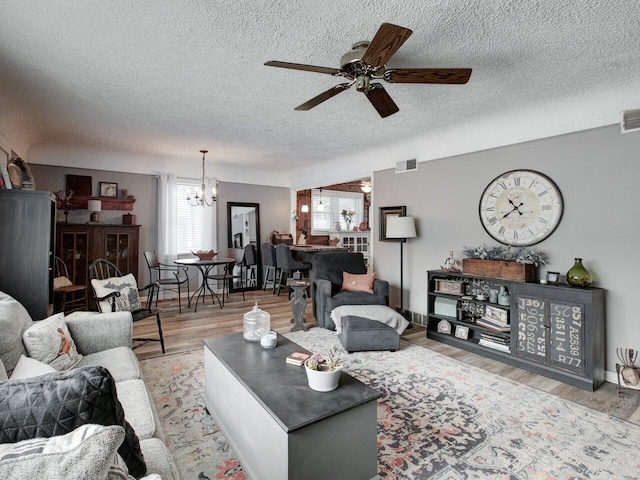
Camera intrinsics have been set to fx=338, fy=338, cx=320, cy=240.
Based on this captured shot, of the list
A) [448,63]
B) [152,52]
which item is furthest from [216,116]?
[448,63]

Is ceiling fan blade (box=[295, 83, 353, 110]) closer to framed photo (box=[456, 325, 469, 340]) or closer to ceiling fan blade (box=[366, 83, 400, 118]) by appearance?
ceiling fan blade (box=[366, 83, 400, 118])

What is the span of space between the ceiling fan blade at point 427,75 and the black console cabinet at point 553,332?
2.12 metres

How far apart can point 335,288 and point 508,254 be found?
213cm

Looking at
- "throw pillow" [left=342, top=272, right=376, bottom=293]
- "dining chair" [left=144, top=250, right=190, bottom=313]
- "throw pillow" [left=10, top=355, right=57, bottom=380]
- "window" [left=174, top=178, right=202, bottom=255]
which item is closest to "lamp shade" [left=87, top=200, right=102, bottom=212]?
"dining chair" [left=144, top=250, right=190, bottom=313]

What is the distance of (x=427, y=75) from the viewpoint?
2.20m

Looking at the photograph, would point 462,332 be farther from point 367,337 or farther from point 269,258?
point 269,258

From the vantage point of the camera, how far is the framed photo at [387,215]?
4980 millimetres

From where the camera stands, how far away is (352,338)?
11.7 ft

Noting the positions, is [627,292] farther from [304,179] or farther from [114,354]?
[304,179]

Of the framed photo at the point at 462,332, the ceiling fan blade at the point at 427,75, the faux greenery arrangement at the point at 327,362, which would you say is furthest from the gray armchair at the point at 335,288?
the ceiling fan blade at the point at 427,75

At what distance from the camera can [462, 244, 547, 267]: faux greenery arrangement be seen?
3468 mm

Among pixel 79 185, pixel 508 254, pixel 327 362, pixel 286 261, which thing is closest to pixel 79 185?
pixel 79 185

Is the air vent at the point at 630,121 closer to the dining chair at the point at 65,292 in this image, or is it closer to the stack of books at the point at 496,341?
the stack of books at the point at 496,341

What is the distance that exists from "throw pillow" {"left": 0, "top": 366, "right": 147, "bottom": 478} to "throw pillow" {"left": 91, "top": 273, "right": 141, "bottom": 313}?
2577 mm
